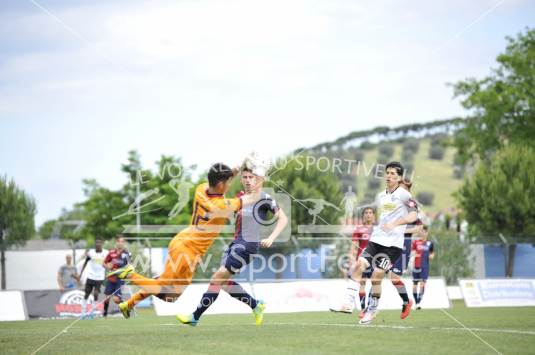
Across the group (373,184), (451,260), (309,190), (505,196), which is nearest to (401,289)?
(451,260)

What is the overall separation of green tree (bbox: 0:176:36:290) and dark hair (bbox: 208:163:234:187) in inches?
1665

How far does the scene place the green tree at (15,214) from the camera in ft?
Result: 173

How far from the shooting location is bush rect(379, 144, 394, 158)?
165 metres

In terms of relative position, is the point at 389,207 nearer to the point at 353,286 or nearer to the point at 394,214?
the point at 394,214

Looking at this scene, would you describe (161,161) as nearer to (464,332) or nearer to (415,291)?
(415,291)

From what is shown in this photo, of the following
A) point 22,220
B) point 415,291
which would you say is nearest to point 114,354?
point 415,291

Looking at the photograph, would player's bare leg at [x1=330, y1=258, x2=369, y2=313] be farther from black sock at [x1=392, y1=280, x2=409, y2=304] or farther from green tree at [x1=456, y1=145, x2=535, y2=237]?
green tree at [x1=456, y1=145, x2=535, y2=237]

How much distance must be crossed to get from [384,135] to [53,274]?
466 ft

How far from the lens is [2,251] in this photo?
3969cm

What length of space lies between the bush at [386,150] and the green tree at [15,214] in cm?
11438

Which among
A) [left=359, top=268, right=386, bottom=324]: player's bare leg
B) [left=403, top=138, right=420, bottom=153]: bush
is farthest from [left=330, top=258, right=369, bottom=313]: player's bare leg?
[left=403, top=138, right=420, bottom=153]: bush

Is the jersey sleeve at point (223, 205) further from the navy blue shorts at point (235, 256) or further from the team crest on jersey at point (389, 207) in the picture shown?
the team crest on jersey at point (389, 207)

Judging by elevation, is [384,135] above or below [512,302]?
above

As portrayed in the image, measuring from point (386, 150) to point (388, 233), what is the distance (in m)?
154
